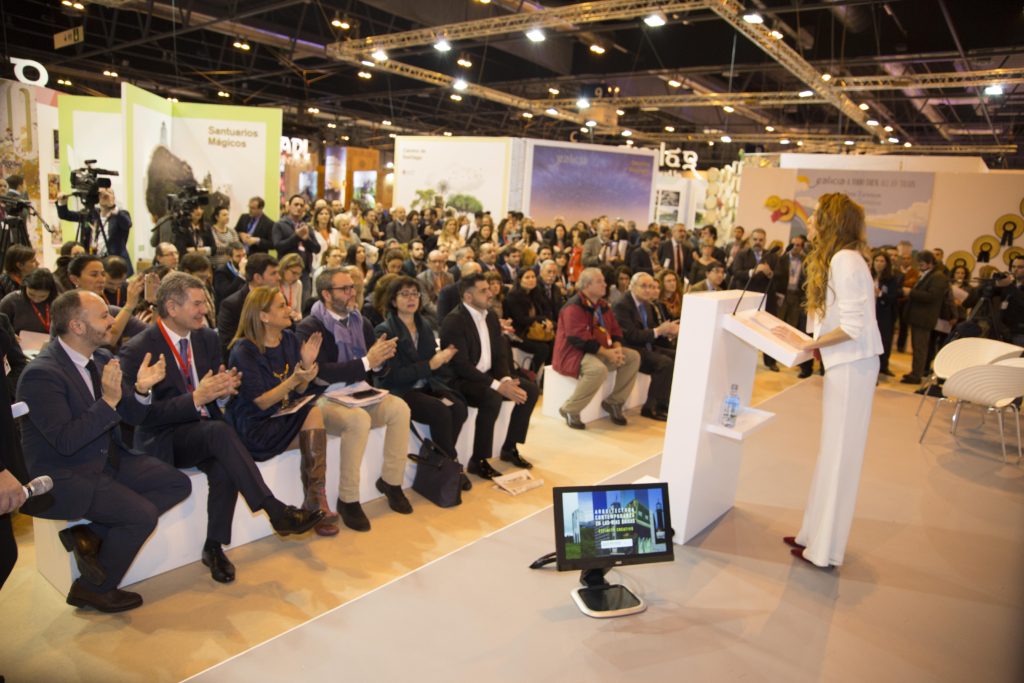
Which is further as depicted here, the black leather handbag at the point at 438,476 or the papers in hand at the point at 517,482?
the papers in hand at the point at 517,482

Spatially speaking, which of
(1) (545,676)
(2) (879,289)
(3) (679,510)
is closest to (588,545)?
(1) (545,676)

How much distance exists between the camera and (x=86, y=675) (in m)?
2.27

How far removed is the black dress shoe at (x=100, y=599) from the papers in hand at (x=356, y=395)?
127 centimetres

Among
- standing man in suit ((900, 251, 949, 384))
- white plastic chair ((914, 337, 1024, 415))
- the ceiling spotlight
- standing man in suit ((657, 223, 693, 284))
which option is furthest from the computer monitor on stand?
the ceiling spotlight

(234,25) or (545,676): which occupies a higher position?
(234,25)

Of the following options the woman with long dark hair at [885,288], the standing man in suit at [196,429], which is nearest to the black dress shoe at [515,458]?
the standing man in suit at [196,429]

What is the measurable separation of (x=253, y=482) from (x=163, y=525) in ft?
1.35

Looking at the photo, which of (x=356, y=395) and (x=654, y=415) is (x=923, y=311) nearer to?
(x=654, y=415)

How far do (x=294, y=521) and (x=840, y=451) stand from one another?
235 cm

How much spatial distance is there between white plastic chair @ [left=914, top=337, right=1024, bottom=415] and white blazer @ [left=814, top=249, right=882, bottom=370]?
3147 mm

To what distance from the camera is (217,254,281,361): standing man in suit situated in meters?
4.28

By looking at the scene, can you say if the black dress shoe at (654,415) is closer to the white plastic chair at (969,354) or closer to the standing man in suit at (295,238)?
the white plastic chair at (969,354)

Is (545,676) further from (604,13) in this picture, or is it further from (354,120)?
(354,120)

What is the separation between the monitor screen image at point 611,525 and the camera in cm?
257
